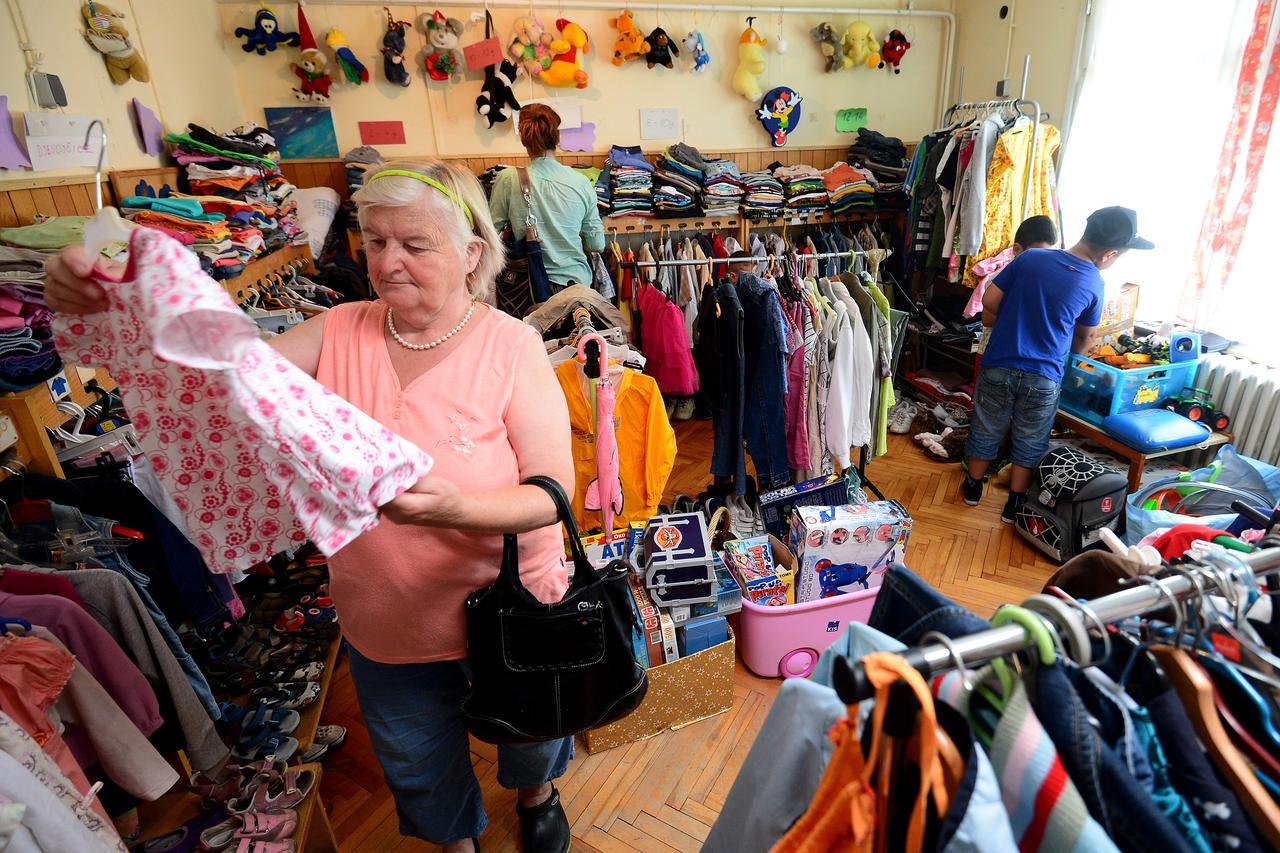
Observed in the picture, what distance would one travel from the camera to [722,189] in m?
4.59

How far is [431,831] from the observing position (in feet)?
5.06

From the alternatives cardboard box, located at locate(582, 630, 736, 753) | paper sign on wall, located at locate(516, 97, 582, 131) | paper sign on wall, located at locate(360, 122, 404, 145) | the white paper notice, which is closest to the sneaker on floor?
cardboard box, located at locate(582, 630, 736, 753)

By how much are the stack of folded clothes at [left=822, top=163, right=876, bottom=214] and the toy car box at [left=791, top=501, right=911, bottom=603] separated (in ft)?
10.5

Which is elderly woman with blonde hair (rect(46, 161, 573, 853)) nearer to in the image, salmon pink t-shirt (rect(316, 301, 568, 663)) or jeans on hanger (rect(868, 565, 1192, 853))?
salmon pink t-shirt (rect(316, 301, 568, 663))

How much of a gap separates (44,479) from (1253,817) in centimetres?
210

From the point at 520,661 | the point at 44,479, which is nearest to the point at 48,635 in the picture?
the point at 44,479

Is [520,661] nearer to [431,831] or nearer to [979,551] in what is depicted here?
[431,831]

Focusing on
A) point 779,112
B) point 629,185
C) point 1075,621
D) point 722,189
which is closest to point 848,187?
point 779,112

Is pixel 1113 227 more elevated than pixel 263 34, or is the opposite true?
pixel 263 34

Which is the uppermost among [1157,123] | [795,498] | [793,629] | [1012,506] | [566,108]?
[566,108]

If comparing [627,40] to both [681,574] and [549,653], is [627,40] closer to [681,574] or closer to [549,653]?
[681,574]

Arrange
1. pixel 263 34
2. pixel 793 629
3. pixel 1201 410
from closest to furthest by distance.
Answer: pixel 793 629, pixel 1201 410, pixel 263 34

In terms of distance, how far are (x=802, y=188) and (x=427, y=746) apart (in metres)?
4.50

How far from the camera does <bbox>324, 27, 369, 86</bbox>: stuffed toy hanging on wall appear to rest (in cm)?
411
